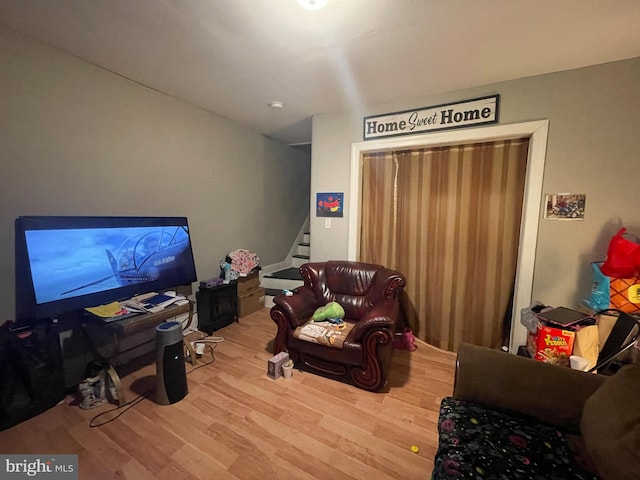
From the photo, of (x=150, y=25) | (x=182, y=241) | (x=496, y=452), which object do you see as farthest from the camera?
(x=182, y=241)

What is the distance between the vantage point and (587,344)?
61.3 inches

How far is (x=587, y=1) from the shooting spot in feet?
4.37

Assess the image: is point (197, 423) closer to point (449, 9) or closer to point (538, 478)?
point (538, 478)

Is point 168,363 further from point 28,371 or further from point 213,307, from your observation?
point 213,307

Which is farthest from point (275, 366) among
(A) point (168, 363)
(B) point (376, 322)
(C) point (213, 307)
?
(C) point (213, 307)

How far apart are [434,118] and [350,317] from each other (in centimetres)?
211

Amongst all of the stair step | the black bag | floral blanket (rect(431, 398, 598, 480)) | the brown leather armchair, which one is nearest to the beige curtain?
the brown leather armchair

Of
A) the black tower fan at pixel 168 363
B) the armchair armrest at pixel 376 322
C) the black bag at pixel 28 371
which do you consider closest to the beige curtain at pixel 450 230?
the armchair armrest at pixel 376 322

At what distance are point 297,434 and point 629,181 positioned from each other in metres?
2.99

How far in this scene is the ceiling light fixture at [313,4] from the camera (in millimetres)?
1361

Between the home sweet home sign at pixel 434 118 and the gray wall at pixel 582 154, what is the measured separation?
0.28ft

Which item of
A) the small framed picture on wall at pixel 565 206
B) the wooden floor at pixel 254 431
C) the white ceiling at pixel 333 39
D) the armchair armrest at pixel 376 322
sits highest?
the white ceiling at pixel 333 39

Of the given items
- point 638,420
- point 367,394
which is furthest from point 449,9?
point 367,394

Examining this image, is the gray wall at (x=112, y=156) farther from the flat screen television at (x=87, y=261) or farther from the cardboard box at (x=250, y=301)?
the cardboard box at (x=250, y=301)
